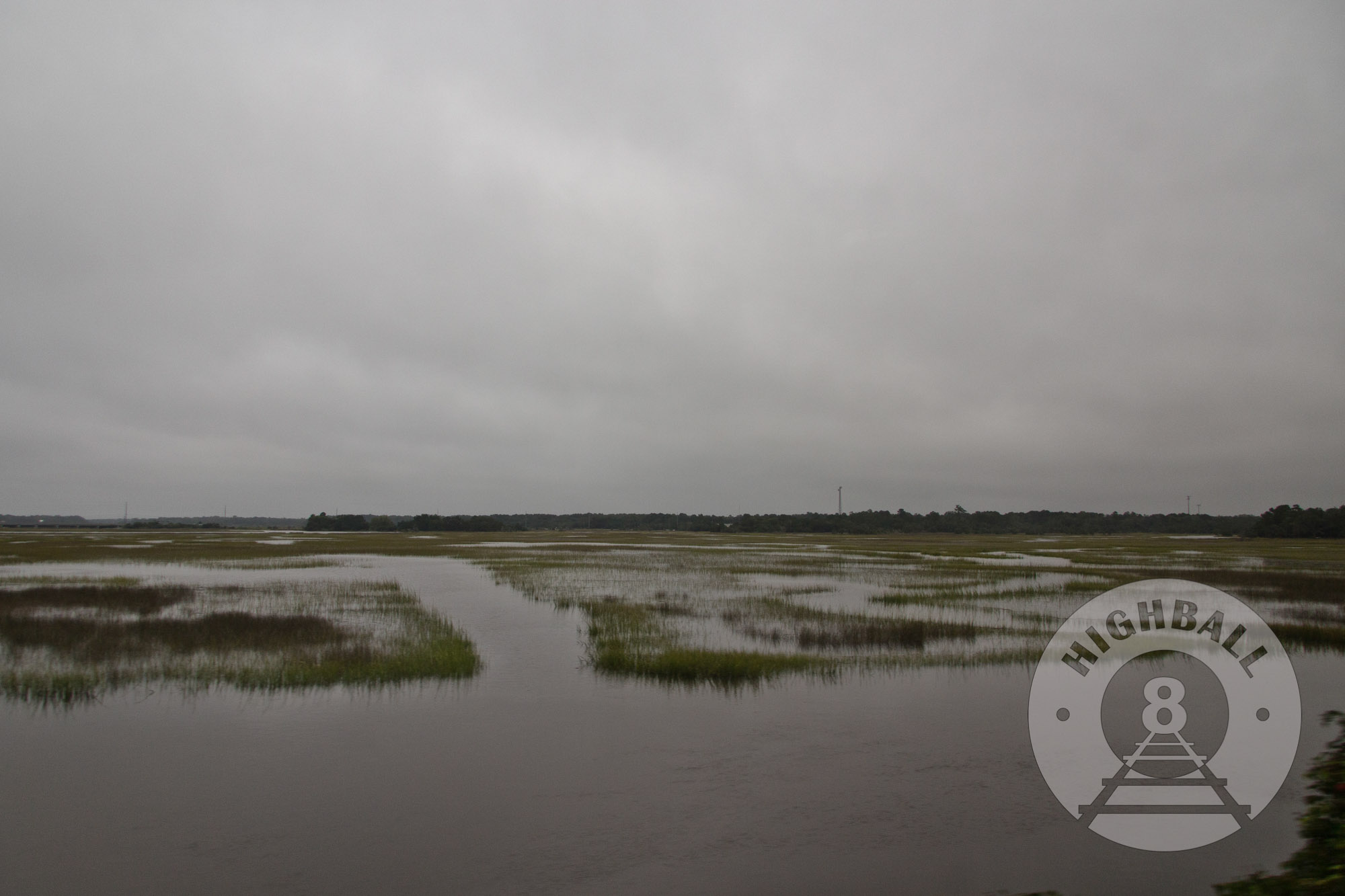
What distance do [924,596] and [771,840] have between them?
20349 millimetres

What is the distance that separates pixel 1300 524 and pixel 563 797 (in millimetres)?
116654

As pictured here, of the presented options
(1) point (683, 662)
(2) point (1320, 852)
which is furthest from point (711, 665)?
(2) point (1320, 852)

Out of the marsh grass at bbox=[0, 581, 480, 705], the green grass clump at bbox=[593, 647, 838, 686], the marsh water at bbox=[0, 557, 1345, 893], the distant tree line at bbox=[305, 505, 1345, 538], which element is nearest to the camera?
the marsh water at bbox=[0, 557, 1345, 893]

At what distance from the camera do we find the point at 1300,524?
309 feet

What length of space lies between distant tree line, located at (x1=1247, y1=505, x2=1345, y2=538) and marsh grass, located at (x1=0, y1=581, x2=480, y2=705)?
354ft

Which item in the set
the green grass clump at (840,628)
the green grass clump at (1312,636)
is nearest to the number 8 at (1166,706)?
the green grass clump at (840,628)

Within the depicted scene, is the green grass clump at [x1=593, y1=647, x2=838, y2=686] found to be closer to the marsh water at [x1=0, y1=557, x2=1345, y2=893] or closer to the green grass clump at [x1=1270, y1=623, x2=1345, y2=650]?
the marsh water at [x1=0, y1=557, x2=1345, y2=893]

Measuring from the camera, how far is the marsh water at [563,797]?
717 cm

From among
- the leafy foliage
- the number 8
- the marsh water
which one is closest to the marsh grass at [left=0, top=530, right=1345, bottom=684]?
the marsh water

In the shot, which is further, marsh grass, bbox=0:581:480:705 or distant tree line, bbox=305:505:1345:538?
distant tree line, bbox=305:505:1345:538

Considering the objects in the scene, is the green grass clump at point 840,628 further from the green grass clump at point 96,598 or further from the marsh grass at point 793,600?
the green grass clump at point 96,598

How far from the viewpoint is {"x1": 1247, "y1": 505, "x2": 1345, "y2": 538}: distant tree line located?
3517 inches

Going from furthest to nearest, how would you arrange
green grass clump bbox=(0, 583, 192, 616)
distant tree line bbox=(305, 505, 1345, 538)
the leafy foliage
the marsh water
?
distant tree line bbox=(305, 505, 1345, 538) < green grass clump bbox=(0, 583, 192, 616) < the marsh water < the leafy foliage

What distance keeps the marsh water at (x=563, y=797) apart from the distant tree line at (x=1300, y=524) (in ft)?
331
